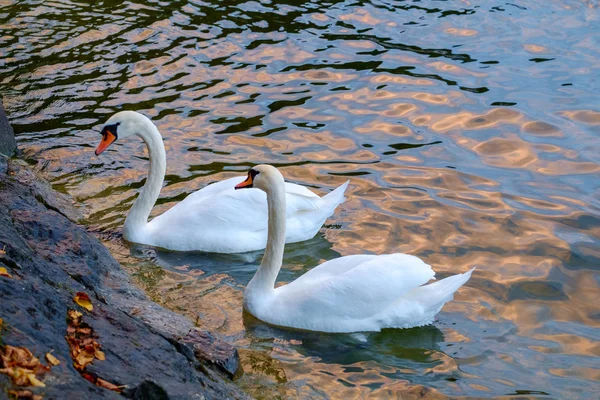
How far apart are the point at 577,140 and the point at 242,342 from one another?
527 cm

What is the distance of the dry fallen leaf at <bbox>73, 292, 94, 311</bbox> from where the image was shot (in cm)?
458

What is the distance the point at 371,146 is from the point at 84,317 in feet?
19.0

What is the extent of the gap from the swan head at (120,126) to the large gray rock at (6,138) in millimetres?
1709

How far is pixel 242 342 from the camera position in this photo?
20.4ft

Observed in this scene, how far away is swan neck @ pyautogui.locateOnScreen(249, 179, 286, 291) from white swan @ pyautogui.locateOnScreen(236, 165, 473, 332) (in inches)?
2.5

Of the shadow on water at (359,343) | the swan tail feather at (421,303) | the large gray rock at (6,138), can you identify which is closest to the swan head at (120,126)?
the large gray rock at (6,138)

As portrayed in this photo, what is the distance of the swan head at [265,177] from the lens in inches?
255

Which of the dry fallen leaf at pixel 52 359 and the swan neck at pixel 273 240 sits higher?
the dry fallen leaf at pixel 52 359

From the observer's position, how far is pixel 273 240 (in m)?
6.68

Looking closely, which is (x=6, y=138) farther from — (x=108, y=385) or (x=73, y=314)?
→ (x=108, y=385)

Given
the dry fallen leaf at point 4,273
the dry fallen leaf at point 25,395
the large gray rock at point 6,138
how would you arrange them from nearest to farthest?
the dry fallen leaf at point 25,395, the dry fallen leaf at point 4,273, the large gray rock at point 6,138

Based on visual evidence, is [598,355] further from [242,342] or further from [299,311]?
[242,342]

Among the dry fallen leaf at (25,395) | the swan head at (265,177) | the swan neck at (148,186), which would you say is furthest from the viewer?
the swan neck at (148,186)

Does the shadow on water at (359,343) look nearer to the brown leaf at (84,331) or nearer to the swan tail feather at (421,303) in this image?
the swan tail feather at (421,303)
